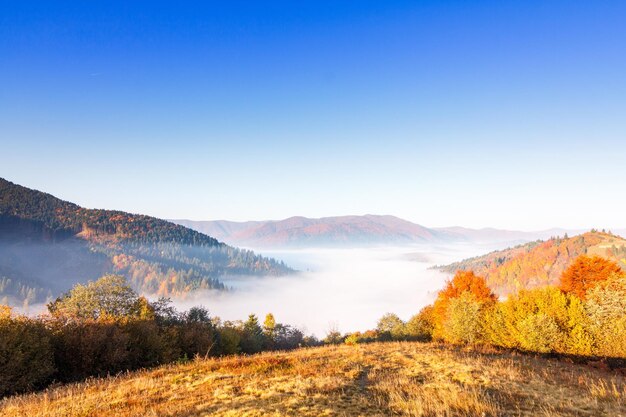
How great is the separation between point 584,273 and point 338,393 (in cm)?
7638

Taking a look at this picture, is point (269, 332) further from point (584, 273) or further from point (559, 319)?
point (584, 273)

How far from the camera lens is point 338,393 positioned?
44.6ft

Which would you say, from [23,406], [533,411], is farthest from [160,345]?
[533,411]

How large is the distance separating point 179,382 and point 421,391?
467 inches

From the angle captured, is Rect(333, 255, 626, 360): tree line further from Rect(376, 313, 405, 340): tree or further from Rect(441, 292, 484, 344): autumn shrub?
Rect(376, 313, 405, 340): tree

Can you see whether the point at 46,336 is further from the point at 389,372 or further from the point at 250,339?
the point at 250,339

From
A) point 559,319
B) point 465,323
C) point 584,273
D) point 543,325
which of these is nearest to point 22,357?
point 543,325

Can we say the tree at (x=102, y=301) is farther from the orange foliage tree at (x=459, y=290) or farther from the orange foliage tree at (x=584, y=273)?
the orange foliage tree at (x=584, y=273)

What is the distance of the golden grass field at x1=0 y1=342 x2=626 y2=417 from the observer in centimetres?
1145

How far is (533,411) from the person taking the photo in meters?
11.7

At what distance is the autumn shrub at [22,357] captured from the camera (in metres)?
26.9

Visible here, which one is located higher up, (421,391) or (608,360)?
(421,391)

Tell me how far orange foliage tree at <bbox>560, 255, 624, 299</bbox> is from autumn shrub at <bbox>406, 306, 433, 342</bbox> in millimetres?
28935

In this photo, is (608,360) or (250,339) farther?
(250,339)
